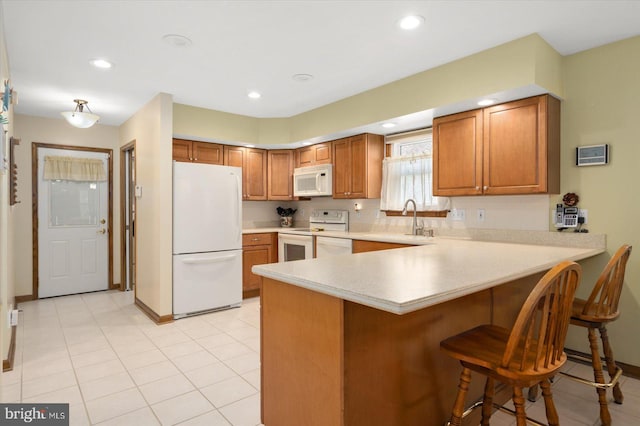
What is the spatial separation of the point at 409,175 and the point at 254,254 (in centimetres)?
228

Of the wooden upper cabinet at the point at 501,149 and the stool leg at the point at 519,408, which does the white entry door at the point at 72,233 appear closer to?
the wooden upper cabinet at the point at 501,149

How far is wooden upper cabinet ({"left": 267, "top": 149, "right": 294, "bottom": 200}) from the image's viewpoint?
17.6ft

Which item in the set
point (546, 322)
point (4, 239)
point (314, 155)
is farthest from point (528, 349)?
point (314, 155)

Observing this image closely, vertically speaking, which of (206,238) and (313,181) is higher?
(313,181)

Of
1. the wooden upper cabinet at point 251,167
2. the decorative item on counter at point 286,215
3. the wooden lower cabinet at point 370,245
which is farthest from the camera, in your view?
the decorative item on counter at point 286,215

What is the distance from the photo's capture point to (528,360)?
145 centimetres

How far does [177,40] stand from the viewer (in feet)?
8.74

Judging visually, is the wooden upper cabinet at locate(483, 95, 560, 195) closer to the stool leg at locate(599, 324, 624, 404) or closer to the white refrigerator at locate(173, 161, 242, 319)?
the stool leg at locate(599, 324, 624, 404)

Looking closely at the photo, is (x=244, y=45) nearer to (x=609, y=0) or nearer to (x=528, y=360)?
(x=609, y=0)

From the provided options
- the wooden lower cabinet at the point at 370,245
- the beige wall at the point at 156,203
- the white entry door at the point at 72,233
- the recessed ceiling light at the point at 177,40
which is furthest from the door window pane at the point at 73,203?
the wooden lower cabinet at the point at 370,245

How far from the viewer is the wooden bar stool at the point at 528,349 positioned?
1348mm

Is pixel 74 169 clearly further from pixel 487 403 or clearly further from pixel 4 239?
pixel 487 403

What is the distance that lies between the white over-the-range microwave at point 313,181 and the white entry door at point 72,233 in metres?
2.83

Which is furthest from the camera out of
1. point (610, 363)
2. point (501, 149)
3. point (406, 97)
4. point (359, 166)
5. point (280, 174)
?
point (280, 174)
